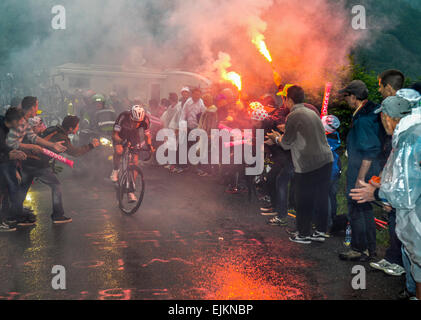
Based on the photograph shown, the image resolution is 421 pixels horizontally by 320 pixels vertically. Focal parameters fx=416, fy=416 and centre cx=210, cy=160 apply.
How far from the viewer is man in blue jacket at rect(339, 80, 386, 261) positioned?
505 cm

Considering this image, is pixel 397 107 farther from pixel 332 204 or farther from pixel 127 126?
pixel 127 126

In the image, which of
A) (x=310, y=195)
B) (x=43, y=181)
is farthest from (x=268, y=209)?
(x=43, y=181)

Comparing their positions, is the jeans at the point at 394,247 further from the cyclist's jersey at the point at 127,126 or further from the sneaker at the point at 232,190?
the cyclist's jersey at the point at 127,126

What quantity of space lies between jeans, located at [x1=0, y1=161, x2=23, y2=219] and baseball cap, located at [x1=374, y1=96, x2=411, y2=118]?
527cm

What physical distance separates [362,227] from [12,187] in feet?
16.6

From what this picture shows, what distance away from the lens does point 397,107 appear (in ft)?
12.8

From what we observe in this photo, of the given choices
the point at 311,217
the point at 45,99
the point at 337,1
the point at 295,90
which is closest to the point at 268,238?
the point at 311,217

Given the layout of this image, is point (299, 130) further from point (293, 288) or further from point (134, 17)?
point (134, 17)

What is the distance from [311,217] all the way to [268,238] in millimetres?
737

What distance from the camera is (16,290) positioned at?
434 cm

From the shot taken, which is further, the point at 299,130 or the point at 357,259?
the point at 299,130

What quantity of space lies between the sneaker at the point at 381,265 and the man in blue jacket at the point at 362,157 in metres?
0.27

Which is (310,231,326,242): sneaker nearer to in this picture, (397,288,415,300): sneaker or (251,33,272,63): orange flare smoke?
(397,288,415,300): sneaker

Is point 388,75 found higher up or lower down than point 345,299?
higher up
